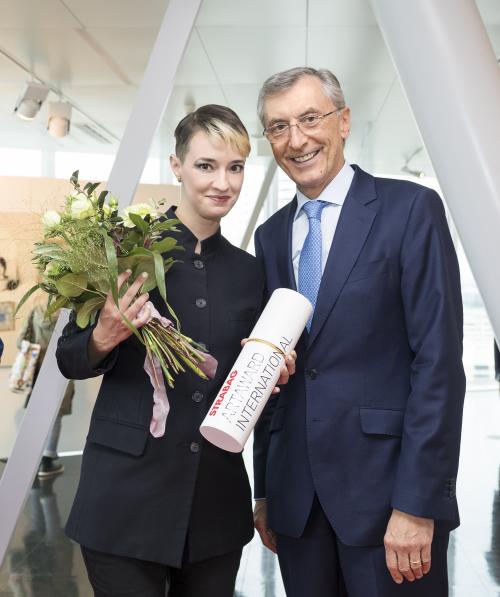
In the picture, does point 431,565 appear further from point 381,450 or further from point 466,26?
point 466,26

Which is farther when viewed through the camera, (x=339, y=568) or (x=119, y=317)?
(x=339, y=568)

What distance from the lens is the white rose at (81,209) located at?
1573mm

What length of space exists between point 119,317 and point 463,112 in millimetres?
971

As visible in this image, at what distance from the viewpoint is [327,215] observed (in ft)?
6.36

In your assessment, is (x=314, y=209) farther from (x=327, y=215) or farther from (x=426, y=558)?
(x=426, y=558)

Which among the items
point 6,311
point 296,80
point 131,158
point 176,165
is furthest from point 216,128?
point 6,311

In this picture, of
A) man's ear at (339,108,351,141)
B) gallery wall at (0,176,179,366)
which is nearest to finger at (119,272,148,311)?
man's ear at (339,108,351,141)

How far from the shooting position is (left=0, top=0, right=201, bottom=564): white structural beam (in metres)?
2.47

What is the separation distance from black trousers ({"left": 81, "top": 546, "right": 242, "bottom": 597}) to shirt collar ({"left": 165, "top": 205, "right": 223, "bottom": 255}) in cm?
76

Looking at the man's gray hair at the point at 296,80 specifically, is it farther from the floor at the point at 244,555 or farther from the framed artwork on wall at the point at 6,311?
the framed artwork on wall at the point at 6,311

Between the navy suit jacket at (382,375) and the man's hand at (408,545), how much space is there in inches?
1.6

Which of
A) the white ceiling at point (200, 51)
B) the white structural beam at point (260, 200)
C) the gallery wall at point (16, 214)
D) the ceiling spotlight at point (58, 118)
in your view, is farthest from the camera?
the white structural beam at point (260, 200)

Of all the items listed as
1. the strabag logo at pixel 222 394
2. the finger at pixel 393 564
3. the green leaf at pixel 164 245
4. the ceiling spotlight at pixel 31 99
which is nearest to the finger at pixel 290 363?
the strabag logo at pixel 222 394

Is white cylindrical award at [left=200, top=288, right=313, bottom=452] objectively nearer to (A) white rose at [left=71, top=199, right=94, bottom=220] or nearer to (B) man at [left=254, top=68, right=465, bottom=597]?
(B) man at [left=254, top=68, right=465, bottom=597]
